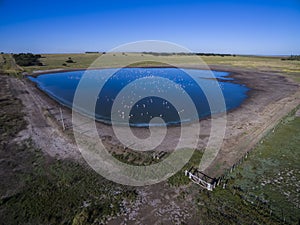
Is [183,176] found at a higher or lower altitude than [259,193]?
higher

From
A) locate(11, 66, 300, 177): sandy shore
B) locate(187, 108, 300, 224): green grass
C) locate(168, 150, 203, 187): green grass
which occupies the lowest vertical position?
locate(187, 108, 300, 224): green grass

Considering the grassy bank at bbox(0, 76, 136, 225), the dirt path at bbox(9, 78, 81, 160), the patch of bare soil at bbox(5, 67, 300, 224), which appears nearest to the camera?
the grassy bank at bbox(0, 76, 136, 225)

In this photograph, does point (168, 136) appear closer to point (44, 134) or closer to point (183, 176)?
point (183, 176)

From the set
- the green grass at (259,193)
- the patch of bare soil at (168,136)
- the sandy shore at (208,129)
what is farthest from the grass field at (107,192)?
the sandy shore at (208,129)

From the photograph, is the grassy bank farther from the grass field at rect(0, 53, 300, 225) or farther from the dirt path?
the dirt path

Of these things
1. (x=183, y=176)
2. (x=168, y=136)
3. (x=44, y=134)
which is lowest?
(x=183, y=176)

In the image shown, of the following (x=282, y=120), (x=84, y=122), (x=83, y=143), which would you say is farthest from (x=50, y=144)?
(x=282, y=120)

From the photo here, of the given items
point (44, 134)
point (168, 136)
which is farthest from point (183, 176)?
point (44, 134)

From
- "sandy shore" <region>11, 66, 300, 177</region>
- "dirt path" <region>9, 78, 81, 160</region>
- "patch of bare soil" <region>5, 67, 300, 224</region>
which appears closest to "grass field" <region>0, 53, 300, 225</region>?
"patch of bare soil" <region>5, 67, 300, 224</region>

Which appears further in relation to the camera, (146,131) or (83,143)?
(146,131)

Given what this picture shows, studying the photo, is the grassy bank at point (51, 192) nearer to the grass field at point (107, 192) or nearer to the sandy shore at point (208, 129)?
the grass field at point (107, 192)

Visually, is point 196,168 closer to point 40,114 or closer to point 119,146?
point 119,146
